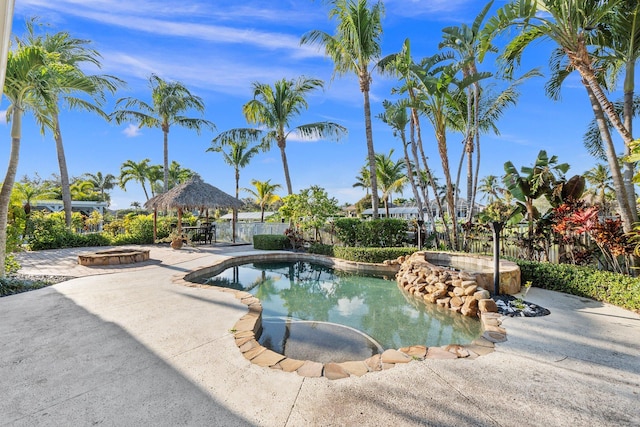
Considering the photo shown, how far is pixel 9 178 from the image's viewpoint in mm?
5863

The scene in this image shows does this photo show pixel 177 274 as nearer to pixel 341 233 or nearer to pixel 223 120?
pixel 341 233

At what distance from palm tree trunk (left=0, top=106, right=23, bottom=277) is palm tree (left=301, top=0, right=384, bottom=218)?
10.4m

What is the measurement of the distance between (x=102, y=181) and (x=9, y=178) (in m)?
50.5

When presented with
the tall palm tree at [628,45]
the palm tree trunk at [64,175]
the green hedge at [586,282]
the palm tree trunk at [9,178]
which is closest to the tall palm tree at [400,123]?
the green hedge at [586,282]

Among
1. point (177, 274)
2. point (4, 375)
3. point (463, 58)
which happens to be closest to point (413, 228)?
point (463, 58)

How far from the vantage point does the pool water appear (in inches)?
161

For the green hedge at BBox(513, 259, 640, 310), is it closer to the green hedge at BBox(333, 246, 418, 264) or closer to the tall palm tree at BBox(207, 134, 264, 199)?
the green hedge at BBox(333, 246, 418, 264)

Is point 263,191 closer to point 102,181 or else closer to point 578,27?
point 578,27

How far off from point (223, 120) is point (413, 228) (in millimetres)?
15779

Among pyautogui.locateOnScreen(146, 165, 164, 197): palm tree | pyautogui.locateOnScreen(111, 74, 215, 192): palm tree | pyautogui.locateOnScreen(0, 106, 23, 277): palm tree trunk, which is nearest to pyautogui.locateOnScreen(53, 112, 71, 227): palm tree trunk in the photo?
pyautogui.locateOnScreen(111, 74, 215, 192): palm tree

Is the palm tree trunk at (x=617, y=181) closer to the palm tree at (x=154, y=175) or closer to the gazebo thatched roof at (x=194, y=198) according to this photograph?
the gazebo thatched roof at (x=194, y=198)

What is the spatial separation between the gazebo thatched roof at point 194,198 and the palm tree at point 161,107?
15.4 ft

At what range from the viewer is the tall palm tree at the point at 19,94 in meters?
5.34

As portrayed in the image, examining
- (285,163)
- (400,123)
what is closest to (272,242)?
(285,163)
